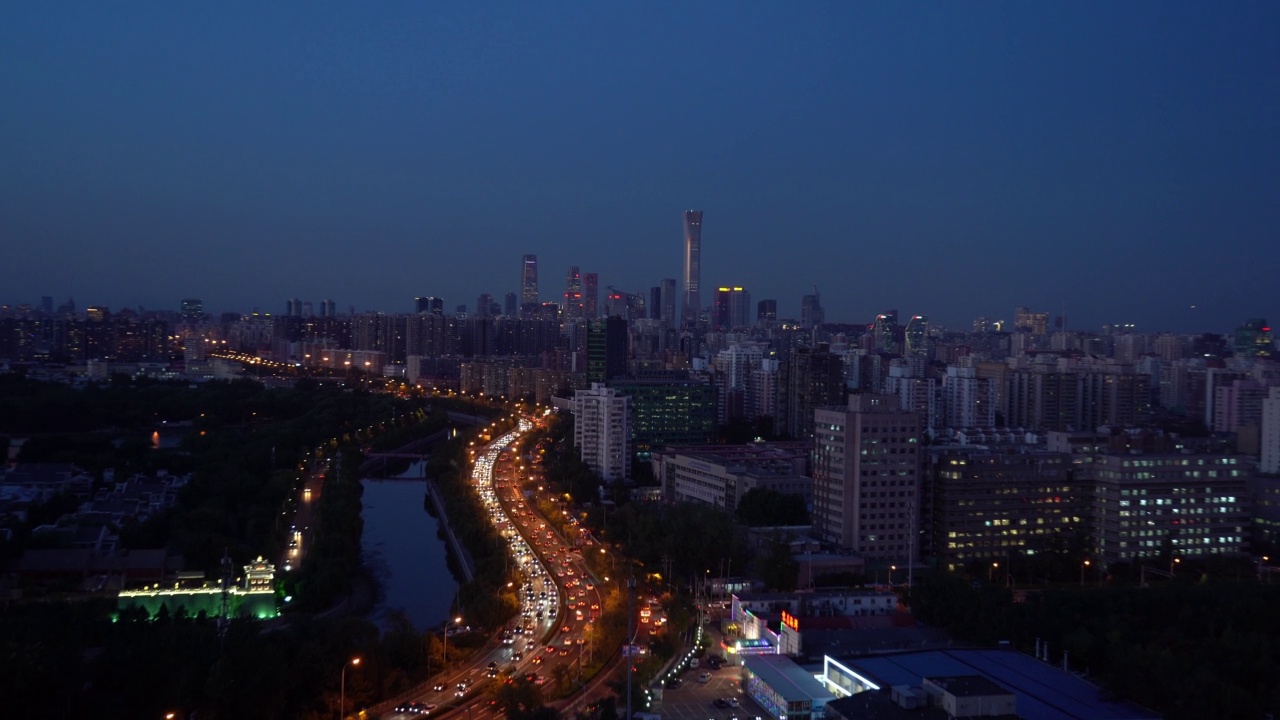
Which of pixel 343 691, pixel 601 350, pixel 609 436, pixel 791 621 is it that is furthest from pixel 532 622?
pixel 601 350

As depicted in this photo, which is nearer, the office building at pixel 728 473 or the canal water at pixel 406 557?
the canal water at pixel 406 557

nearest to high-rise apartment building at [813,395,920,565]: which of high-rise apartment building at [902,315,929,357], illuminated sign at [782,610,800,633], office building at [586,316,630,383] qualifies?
illuminated sign at [782,610,800,633]

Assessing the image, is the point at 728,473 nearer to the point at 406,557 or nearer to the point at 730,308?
the point at 406,557

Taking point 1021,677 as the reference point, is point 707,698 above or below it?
below

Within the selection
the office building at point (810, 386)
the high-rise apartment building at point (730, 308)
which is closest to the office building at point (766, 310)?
the high-rise apartment building at point (730, 308)

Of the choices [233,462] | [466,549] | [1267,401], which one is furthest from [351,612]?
[1267,401]

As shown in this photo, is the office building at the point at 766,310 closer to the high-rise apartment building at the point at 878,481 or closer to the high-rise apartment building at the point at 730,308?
the high-rise apartment building at the point at 730,308
